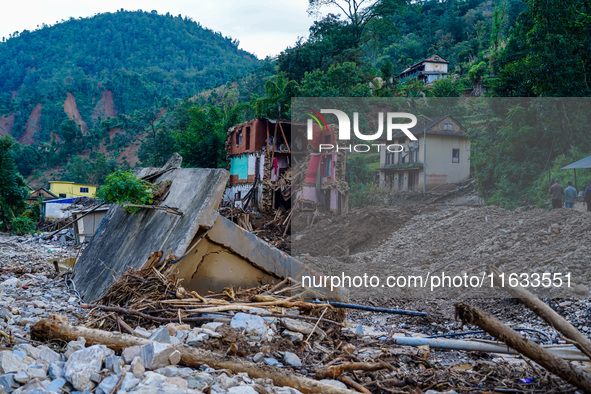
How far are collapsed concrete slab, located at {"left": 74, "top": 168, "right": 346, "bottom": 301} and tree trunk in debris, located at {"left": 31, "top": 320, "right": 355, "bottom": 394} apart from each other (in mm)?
1388

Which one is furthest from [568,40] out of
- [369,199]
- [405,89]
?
[405,89]

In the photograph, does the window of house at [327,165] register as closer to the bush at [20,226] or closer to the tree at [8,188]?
the bush at [20,226]

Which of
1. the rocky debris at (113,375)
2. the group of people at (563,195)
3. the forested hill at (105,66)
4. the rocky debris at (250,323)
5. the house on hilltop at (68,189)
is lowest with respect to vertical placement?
the house on hilltop at (68,189)

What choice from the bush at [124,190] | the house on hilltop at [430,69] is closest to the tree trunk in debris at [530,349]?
the bush at [124,190]

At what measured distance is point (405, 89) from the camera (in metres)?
38.1

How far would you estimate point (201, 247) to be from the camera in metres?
4.88

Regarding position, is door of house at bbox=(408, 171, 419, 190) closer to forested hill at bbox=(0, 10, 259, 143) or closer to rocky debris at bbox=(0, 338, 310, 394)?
rocky debris at bbox=(0, 338, 310, 394)

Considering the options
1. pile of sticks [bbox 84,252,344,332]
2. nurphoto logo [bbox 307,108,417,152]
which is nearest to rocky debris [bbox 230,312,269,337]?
pile of sticks [bbox 84,252,344,332]

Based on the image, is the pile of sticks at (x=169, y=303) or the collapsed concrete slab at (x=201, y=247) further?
the collapsed concrete slab at (x=201, y=247)

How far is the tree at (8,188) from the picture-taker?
23.6 m

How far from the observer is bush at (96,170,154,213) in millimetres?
5629

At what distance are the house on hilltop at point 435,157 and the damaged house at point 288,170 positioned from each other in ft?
14.8

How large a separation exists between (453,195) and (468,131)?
3.00 m

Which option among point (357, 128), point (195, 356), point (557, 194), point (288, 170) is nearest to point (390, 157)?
point (357, 128)
